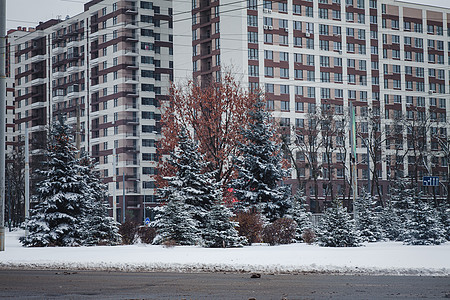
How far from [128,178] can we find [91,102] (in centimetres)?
1700

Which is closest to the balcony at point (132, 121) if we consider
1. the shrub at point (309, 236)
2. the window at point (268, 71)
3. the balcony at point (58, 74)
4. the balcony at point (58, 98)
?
the balcony at point (58, 98)

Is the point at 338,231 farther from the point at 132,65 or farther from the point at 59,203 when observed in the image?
the point at 132,65

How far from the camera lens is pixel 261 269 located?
56.1 ft

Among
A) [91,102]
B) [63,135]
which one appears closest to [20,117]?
[91,102]

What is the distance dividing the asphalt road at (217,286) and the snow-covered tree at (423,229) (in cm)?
1229

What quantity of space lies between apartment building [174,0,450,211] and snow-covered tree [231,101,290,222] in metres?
53.8

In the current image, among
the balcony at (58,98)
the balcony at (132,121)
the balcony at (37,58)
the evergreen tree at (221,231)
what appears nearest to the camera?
the evergreen tree at (221,231)

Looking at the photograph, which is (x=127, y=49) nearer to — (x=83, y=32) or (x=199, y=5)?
(x=83, y=32)

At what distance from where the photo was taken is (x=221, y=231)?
83.0 feet

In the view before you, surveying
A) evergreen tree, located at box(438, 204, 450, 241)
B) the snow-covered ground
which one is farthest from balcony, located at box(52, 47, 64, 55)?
the snow-covered ground

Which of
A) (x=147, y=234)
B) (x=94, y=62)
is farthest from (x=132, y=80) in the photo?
→ (x=147, y=234)

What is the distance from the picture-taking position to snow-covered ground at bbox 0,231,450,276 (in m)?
16.6

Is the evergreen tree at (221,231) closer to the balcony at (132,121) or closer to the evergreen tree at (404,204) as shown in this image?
the evergreen tree at (404,204)

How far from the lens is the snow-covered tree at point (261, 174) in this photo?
106 feet
